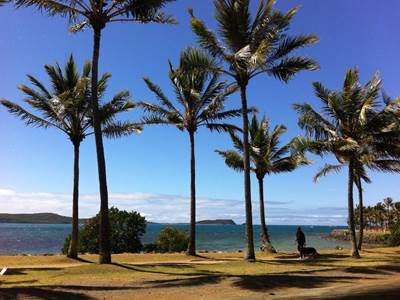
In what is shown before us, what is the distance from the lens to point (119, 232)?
108ft

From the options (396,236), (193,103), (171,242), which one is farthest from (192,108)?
(396,236)

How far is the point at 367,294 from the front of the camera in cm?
924

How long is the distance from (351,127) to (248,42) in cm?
731

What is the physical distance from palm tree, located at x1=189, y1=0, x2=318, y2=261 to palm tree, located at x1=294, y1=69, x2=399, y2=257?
412 cm

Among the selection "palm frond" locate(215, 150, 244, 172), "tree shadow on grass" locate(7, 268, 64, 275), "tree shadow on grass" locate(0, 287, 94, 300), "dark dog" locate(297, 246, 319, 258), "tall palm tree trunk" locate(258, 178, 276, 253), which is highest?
"palm frond" locate(215, 150, 244, 172)

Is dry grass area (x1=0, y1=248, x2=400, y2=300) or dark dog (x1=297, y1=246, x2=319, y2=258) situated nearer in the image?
dry grass area (x1=0, y1=248, x2=400, y2=300)

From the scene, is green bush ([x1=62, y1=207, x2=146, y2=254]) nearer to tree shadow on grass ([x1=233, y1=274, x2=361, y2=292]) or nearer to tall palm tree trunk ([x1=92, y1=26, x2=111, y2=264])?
tall palm tree trunk ([x1=92, y1=26, x2=111, y2=264])

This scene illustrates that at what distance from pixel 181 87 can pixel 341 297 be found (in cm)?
1672

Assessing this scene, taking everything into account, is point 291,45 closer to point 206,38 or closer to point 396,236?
point 206,38

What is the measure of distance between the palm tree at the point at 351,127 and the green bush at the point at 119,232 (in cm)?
1460

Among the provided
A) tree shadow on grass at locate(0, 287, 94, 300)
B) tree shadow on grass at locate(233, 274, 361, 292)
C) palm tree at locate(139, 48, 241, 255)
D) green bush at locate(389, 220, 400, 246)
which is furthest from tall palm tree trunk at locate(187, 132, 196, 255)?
green bush at locate(389, 220, 400, 246)

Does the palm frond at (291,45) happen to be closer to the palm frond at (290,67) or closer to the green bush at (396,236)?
the palm frond at (290,67)

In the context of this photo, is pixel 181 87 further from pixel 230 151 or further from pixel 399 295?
pixel 399 295

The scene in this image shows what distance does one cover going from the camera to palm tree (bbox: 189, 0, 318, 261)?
1959 cm
